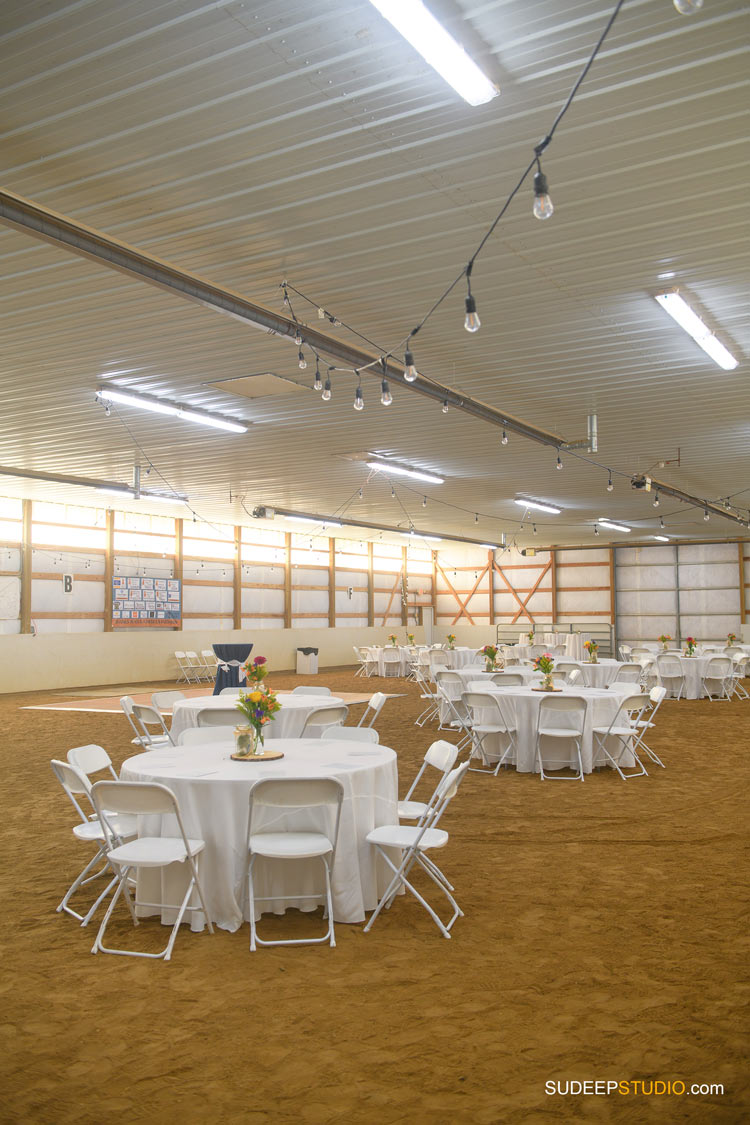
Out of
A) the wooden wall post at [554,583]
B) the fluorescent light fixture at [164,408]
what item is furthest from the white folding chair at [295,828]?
the wooden wall post at [554,583]

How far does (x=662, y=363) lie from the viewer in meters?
7.50

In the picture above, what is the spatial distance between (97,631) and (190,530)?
3440 millimetres

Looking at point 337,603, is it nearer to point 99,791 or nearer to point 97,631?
point 97,631

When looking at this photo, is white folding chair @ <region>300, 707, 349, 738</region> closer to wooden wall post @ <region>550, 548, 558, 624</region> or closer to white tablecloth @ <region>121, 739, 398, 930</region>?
white tablecloth @ <region>121, 739, 398, 930</region>

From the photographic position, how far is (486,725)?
7.97 meters

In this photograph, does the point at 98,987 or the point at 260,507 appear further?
the point at 260,507

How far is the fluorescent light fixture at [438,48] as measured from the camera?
3.06m

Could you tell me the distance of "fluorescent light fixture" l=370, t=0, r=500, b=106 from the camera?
3057 mm

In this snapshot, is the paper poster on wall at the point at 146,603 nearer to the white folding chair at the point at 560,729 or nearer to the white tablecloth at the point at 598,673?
the white tablecloth at the point at 598,673

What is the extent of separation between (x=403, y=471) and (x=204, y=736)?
7.79m

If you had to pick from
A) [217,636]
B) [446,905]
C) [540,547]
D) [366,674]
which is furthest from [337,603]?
[446,905]

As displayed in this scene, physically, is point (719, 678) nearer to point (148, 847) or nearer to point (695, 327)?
point (695, 327)

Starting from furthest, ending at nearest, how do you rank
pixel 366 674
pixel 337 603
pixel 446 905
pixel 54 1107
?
pixel 337 603 → pixel 366 674 → pixel 446 905 → pixel 54 1107

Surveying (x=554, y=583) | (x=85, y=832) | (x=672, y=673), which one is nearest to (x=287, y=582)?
(x=554, y=583)
